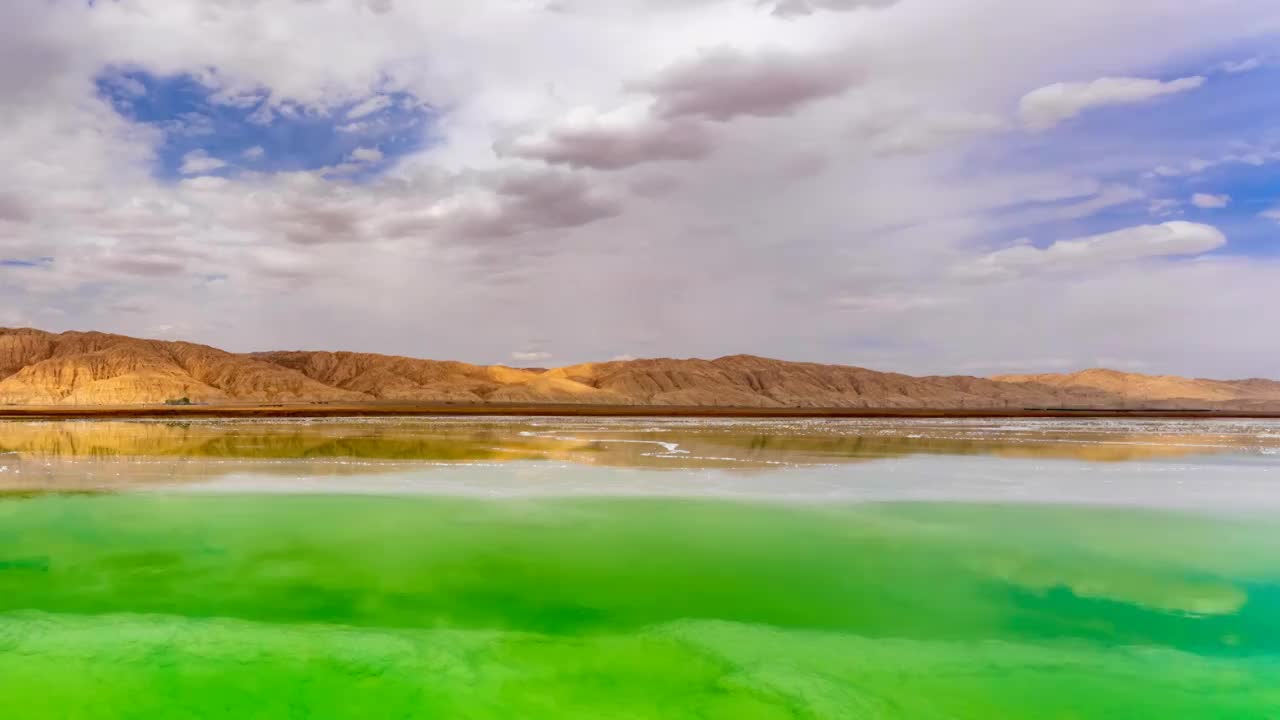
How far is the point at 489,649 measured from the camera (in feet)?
24.3

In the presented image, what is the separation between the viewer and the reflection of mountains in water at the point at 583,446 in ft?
83.0

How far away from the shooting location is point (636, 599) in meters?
8.92

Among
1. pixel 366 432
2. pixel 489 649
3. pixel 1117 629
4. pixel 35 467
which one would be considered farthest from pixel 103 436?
pixel 1117 629

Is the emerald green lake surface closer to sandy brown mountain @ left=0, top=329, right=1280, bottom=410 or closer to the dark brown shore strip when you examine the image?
the dark brown shore strip

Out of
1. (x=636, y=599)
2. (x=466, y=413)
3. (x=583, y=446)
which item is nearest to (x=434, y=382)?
(x=466, y=413)

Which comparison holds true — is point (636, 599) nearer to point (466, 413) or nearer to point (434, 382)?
point (466, 413)

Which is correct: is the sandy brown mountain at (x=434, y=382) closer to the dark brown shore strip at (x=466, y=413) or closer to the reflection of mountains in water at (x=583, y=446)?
the dark brown shore strip at (x=466, y=413)

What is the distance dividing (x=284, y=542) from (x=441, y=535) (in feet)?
7.09

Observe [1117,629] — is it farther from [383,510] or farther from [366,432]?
[366,432]

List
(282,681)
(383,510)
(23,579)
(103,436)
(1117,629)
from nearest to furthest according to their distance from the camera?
1. (282,681)
2. (1117,629)
3. (23,579)
4. (383,510)
5. (103,436)

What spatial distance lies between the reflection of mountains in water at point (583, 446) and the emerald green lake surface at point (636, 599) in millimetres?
6683

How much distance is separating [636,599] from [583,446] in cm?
2129

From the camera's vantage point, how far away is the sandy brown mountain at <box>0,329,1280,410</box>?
12769 centimetres

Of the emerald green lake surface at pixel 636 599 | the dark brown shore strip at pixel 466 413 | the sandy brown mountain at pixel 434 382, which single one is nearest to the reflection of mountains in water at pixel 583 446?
the emerald green lake surface at pixel 636 599
